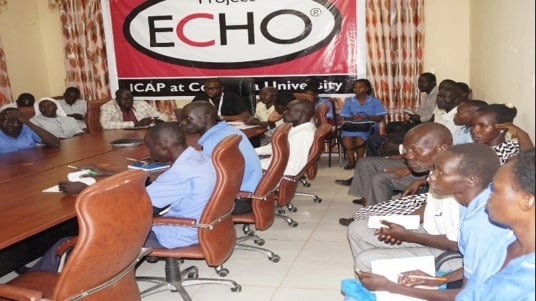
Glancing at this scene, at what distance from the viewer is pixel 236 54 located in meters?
7.11

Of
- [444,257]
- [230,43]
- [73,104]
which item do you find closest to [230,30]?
[230,43]

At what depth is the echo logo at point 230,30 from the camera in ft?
22.4

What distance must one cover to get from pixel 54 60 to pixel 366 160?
525cm

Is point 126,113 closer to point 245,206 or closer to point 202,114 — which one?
point 202,114

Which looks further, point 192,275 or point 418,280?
point 192,275

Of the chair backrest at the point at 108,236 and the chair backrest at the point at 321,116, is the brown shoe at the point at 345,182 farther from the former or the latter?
the chair backrest at the point at 108,236

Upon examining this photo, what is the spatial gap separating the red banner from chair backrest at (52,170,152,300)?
4.95 m

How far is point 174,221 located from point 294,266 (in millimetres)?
1118

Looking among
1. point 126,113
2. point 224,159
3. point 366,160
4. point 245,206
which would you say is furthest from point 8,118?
point 366,160

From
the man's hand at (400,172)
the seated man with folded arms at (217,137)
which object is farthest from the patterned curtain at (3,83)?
the man's hand at (400,172)

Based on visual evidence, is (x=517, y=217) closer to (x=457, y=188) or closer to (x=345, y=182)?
(x=457, y=188)

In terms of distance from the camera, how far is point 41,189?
304 centimetres

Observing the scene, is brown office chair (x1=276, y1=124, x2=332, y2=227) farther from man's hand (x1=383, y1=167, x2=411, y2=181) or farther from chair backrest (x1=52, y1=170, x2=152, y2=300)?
chair backrest (x1=52, y1=170, x2=152, y2=300)

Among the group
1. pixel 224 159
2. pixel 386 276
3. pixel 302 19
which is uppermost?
pixel 302 19
